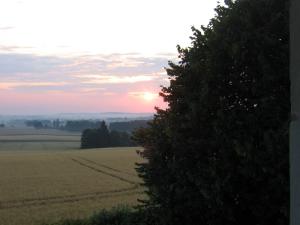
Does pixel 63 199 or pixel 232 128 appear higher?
pixel 232 128

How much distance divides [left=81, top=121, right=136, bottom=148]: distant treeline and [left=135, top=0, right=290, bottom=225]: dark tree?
8274cm

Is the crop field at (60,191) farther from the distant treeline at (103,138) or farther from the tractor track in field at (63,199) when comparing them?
the distant treeline at (103,138)

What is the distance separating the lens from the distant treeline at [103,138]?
88.6m

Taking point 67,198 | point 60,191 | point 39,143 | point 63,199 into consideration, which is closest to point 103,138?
point 39,143

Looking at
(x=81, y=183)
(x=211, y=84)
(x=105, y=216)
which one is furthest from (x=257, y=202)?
(x=81, y=183)

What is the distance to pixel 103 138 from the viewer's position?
9031cm

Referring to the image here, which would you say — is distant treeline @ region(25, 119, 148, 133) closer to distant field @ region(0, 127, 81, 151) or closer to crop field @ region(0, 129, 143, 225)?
distant field @ region(0, 127, 81, 151)

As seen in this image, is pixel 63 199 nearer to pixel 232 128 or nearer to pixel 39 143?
pixel 232 128

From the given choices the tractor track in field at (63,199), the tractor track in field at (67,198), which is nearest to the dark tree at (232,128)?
the tractor track in field at (67,198)

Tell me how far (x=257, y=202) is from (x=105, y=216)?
4.31 metres

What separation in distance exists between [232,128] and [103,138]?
85414 mm

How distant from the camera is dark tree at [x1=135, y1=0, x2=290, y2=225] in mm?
5195

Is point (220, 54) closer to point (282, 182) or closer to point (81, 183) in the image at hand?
point (282, 182)

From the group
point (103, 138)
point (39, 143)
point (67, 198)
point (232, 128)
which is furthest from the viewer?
point (39, 143)
